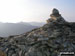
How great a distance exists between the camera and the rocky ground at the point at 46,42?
54888mm

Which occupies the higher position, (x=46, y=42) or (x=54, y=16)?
(x=54, y=16)

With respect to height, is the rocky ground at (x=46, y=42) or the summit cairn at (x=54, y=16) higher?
the summit cairn at (x=54, y=16)

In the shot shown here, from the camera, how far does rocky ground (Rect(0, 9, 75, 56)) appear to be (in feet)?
180

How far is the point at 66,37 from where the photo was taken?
198 feet

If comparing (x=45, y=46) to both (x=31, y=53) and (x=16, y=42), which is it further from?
(x=16, y=42)

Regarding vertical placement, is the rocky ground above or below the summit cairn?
below

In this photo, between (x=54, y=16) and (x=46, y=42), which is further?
(x=54, y=16)

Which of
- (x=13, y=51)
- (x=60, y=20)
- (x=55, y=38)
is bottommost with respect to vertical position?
(x=13, y=51)

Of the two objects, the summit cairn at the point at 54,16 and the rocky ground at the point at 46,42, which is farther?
the summit cairn at the point at 54,16

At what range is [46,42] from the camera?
5809 cm

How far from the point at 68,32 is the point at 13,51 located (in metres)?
24.6

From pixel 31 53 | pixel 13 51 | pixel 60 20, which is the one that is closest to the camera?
pixel 31 53

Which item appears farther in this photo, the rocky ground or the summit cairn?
the summit cairn

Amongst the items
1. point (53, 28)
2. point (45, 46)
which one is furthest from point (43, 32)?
point (45, 46)
